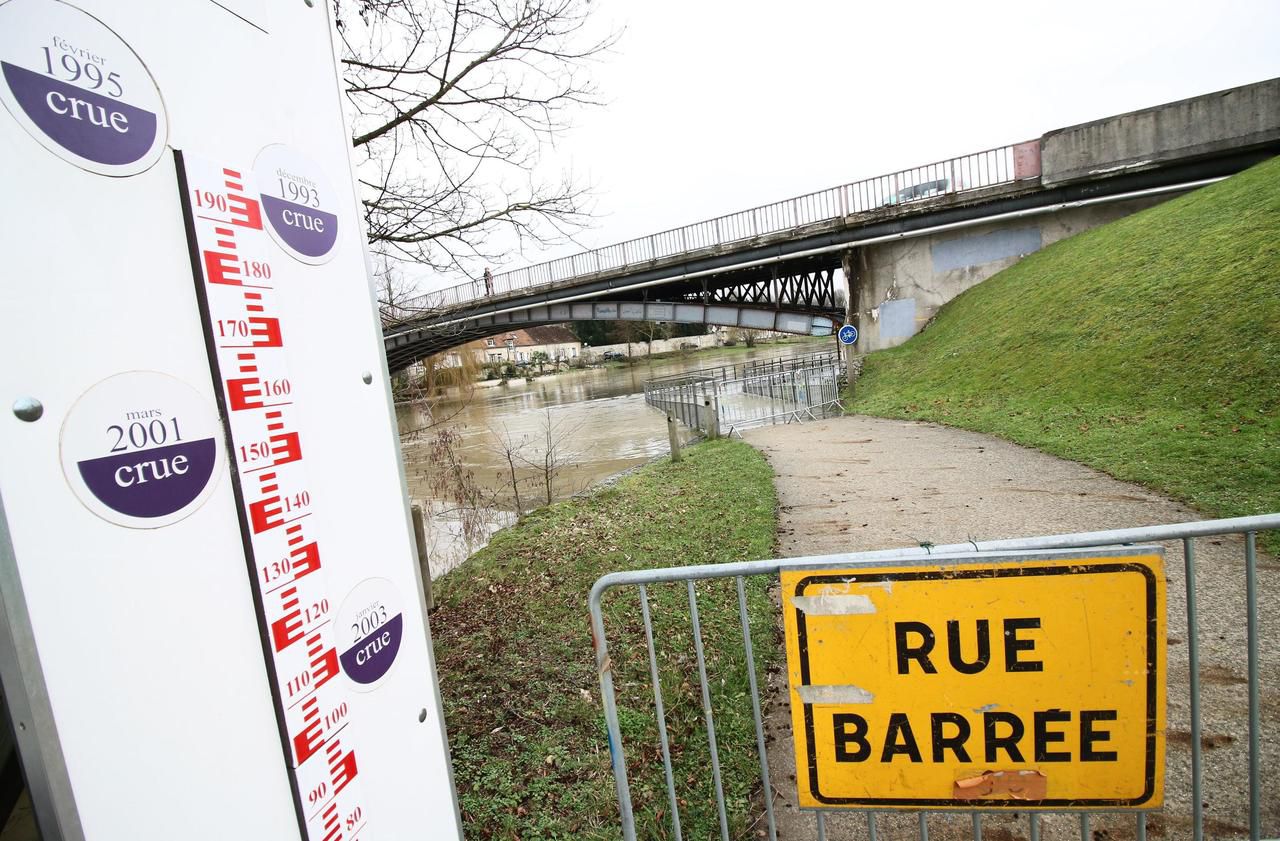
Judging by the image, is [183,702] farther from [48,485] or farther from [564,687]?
[564,687]

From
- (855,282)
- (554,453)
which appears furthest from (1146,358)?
(855,282)

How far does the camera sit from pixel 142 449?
1.07 m

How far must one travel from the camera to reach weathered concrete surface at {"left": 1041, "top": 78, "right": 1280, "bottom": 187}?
16.2m

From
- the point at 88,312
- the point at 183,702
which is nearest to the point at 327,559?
the point at 183,702

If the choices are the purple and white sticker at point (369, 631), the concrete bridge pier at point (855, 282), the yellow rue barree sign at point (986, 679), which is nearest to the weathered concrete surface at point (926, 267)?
the concrete bridge pier at point (855, 282)

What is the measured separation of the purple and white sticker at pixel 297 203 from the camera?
139 centimetres

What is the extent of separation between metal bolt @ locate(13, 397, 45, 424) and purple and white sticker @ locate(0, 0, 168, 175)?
409 millimetres

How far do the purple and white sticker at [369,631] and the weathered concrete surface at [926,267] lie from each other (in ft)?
72.6

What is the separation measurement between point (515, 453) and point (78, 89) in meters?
13.8

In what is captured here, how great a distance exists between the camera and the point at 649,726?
3537mm

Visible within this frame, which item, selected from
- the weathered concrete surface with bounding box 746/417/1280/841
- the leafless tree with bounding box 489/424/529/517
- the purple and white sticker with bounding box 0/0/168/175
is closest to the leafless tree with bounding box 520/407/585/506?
the leafless tree with bounding box 489/424/529/517

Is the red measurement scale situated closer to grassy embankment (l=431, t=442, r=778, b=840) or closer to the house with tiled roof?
grassy embankment (l=431, t=442, r=778, b=840)

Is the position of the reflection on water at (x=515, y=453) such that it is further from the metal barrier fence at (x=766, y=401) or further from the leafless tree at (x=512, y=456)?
the metal barrier fence at (x=766, y=401)

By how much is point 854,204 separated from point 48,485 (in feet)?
78.7
